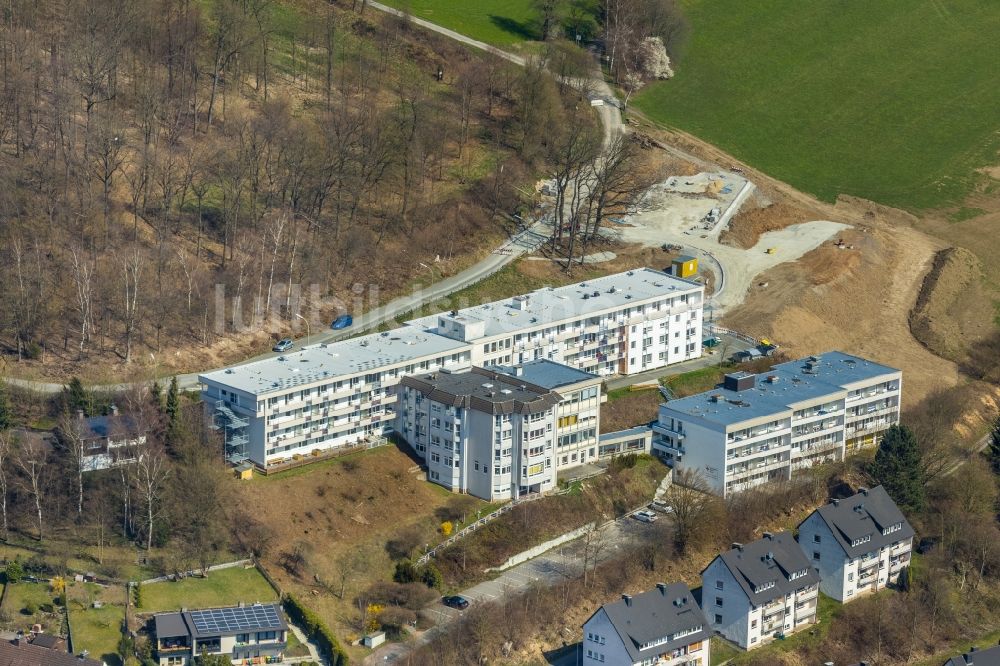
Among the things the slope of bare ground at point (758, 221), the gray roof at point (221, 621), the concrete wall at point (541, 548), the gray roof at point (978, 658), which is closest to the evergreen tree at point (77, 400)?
the gray roof at point (221, 621)

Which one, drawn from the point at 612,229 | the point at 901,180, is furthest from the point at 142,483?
the point at 901,180

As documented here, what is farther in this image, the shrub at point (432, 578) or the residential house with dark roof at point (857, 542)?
the residential house with dark roof at point (857, 542)

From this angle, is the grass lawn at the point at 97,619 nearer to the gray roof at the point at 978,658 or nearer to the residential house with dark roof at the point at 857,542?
the residential house with dark roof at the point at 857,542

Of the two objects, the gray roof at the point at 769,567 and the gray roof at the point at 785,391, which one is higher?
the gray roof at the point at 785,391

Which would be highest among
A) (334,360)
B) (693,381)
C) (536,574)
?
(334,360)

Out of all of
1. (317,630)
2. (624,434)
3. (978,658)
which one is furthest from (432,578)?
(978,658)

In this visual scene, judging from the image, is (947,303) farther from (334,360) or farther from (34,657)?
Answer: (34,657)

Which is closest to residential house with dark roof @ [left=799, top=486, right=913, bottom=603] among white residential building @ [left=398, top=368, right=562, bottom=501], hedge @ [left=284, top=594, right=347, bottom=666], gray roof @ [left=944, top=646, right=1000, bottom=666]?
gray roof @ [left=944, top=646, right=1000, bottom=666]
